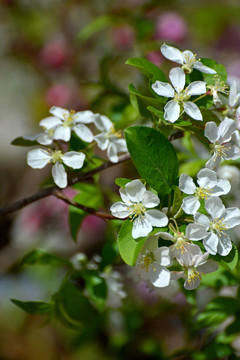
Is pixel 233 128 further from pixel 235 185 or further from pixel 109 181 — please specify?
pixel 109 181

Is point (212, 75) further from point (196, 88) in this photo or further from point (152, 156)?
point (152, 156)

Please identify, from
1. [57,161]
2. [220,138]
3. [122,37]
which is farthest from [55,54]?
[220,138]

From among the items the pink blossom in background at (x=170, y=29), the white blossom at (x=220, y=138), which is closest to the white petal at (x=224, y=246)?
the white blossom at (x=220, y=138)

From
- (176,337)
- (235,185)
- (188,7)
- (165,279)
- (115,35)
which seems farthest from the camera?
(188,7)

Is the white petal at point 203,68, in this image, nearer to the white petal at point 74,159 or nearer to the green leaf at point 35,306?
the white petal at point 74,159

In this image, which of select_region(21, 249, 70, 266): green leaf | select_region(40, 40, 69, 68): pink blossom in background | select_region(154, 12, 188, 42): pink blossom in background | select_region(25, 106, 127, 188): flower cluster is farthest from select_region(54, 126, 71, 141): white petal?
select_region(40, 40, 69, 68): pink blossom in background

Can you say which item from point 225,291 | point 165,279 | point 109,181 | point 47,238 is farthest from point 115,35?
point 165,279
